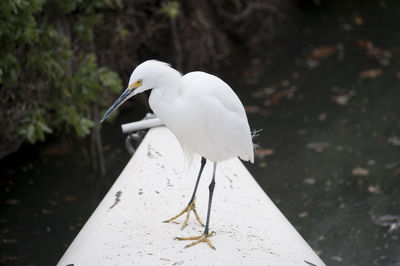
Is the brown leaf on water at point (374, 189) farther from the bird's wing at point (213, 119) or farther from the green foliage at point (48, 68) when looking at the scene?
the bird's wing at point (213, 119)

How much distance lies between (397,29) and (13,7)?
5.76m

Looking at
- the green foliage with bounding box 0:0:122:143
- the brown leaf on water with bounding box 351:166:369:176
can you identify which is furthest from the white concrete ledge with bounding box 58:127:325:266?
the brown leaf on water with bounding box 351:166:369:176

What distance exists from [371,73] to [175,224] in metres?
4.47

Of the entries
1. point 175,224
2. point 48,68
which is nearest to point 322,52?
point 48,68

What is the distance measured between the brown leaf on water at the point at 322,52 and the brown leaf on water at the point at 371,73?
2.16 feet

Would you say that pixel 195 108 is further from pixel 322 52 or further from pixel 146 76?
pixel 322 52

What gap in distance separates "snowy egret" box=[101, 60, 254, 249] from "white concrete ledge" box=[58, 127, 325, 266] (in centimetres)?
13

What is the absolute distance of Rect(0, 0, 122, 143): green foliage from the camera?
3371mm

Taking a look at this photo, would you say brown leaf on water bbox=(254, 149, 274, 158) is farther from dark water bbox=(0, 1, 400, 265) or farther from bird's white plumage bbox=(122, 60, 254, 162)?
bird's white plumage bbox=(122, 60, 254, 162)

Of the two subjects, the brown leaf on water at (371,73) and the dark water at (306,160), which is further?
the brown leaf on water at (371,73)

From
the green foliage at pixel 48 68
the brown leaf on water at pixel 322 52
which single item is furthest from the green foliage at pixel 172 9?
the brown leaf on water at pixel 322 52

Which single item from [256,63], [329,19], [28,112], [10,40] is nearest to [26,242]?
[28,112]

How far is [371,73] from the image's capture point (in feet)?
21.0

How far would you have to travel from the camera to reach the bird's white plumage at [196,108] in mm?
2229
